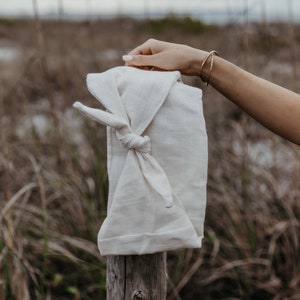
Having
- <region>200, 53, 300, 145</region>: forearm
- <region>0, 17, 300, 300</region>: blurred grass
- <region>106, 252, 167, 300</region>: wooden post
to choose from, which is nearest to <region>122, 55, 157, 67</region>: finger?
<region>200, 53, 300, 145</region>: forearm

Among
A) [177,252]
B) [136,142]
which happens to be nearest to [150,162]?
[136,142]

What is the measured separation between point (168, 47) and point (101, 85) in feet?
0.51

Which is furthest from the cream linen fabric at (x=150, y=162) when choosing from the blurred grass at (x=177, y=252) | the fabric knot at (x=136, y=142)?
the blurred grass at (x=177, y=252)

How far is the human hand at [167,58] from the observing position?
114cm

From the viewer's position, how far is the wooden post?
3.79ft

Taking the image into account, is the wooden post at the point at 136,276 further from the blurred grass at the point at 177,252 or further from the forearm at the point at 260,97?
the blurred grass at the point at 177,252

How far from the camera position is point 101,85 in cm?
109

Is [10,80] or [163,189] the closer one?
[163,189]

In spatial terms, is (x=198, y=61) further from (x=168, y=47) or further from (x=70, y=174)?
(x=70, y=174)

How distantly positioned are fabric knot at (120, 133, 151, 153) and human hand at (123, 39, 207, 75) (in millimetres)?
171

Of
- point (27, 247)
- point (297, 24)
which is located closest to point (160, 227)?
point (27, 247)

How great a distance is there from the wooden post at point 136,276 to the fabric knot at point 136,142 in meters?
0.23

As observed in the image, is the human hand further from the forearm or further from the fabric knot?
the fabric knot

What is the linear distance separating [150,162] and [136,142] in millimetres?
54
